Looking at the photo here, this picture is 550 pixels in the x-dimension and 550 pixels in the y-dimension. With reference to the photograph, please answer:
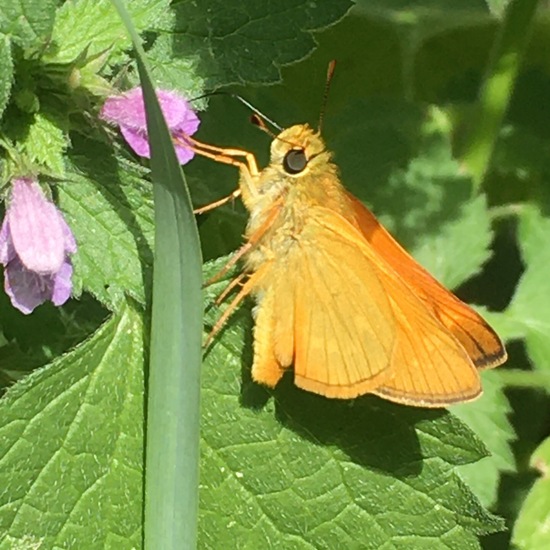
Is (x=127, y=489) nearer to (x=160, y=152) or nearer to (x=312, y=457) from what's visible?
(x=312, y=457)

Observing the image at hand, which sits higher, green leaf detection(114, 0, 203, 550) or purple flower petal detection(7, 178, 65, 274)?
purple flower petal detection(7, 178, 65, 274)

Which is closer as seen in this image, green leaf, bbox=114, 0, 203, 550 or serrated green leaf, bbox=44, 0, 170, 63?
green leaf, bbox=114, 0, 203, 550

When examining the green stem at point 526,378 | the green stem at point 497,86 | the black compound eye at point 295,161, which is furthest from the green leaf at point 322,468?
the green stem at point 497,86

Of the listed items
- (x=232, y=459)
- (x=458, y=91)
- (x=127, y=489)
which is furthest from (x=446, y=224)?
(x=127, y=489)

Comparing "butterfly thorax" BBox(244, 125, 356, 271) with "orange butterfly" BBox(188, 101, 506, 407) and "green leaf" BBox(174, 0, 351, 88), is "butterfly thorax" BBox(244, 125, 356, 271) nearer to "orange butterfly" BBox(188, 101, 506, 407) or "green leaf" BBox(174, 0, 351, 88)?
"orange butterfly" BBox(188, 101, 506, 407)

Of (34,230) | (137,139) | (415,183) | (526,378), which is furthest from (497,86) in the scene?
(34,230)

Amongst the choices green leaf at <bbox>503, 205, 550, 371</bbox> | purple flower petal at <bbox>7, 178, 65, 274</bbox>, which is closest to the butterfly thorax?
purple flower petal at <bbox>7, 178, 65, 274</bbox>

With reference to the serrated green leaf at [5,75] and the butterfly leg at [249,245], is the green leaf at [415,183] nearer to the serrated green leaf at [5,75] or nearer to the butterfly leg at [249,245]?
the butterfly leg at [249,245]

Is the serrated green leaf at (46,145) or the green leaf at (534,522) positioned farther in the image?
the green leaf at (534,522)
